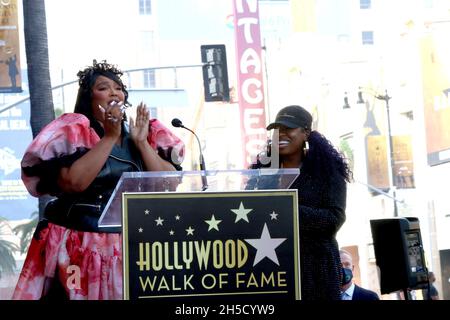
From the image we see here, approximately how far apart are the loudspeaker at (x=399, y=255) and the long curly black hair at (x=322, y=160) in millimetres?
465

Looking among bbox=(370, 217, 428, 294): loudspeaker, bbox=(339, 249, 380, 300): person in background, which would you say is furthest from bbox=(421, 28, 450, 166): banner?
bbox=(370, 217, 428, 294): loudspeaker

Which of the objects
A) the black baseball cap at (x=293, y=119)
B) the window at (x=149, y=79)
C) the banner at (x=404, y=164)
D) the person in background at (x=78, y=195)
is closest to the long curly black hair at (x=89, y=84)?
the person in background at (x=78, y=195)

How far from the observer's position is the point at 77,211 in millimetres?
2660

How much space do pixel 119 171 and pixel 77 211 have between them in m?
0.16

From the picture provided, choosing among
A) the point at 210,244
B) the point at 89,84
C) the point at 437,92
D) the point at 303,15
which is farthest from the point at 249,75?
the point at 210,244

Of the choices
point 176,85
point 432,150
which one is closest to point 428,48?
point 432,150

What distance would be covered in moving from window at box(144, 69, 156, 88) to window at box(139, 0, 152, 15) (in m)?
0.23

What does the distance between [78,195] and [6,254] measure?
2.87 feet

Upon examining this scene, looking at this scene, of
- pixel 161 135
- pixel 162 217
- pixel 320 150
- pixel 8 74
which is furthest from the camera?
pixel 8 74

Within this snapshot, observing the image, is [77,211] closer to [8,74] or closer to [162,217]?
[162,217]

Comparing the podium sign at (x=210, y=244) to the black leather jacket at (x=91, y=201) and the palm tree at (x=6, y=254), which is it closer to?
the black leather jacket at (x=91, y=201)

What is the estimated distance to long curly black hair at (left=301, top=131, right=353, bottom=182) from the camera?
3.01m

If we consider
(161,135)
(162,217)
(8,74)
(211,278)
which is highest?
(8,74)

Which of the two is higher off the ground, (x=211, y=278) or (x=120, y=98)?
(x=120, y=98)
